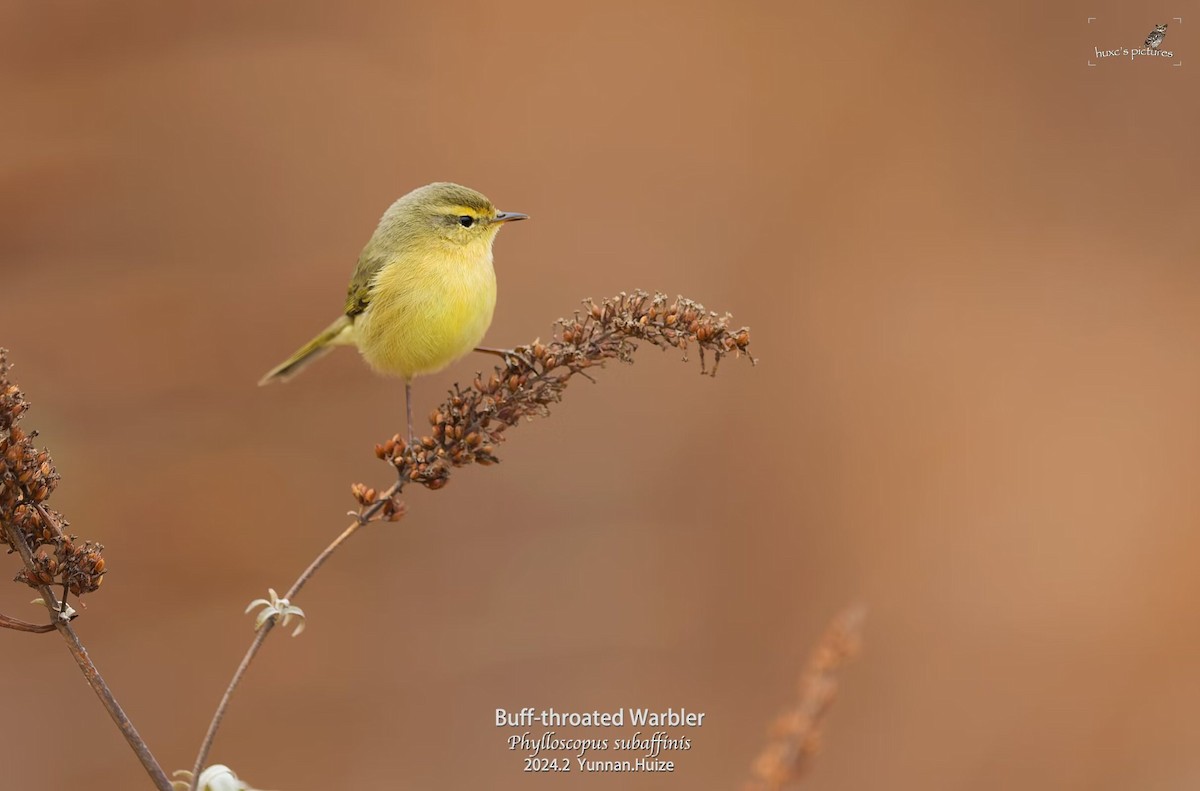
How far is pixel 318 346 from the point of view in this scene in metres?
4.58

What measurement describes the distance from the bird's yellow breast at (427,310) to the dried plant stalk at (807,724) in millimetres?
2265

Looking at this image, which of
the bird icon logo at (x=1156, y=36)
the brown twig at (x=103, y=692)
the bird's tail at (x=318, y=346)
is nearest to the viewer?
the brown twig at (x=103, y=692)

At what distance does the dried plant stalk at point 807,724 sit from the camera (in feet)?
5.42

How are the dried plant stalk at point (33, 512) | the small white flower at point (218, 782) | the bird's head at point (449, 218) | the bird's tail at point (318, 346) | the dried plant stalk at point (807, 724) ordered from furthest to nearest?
the bird's tail at point (318, 346)
the bird's head at point (449, 218)
the dried plant stalk at point (33, 512)
the small white flower at point (218, 782)
the dried plant stalk at point (807, 724)

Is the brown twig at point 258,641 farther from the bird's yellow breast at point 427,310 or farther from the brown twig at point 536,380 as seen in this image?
the bird's yellow breast at point 427,310

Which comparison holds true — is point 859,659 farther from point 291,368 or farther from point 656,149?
point 291,368

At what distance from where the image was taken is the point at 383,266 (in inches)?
165

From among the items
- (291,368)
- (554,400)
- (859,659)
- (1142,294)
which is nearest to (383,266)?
(291,368)

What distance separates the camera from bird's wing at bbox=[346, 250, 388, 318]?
421 centimetres

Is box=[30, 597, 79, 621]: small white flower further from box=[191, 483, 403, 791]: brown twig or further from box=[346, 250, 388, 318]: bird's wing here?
box=[346, 250, 388, 318]: bird's wing

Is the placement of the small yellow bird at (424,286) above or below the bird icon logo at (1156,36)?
below

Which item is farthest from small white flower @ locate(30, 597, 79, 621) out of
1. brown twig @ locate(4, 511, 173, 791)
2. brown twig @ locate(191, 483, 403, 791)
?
brown twig @ locate(191, 483, 403, 791)

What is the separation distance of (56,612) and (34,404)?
6.21 meters

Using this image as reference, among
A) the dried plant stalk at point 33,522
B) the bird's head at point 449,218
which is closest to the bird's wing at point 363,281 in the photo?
the bird's head at point 449,218
